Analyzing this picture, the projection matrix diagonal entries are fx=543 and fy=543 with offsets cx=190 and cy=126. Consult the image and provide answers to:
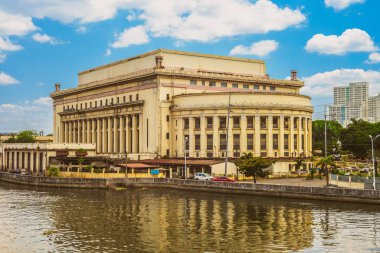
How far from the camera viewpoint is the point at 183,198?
88438 millimetres

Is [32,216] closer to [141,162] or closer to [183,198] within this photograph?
[183,198]

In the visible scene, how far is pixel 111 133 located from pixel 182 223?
3727 inches

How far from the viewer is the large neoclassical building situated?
417 feet

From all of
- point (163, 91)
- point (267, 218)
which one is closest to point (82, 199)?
point (267, 218)

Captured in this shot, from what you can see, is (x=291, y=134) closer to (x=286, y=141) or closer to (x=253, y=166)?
(x=286, y=141)

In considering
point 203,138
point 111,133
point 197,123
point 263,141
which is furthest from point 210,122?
point 111,133

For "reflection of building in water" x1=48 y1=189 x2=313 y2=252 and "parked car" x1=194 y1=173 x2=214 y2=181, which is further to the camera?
"parked car" x1=194 y1=173 x2=214 y2=181

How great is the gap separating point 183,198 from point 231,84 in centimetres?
6474

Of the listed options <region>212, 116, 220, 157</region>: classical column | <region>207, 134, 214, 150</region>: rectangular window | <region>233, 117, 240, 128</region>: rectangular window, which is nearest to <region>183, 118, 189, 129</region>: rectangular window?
<region>207, 134, 214, 150</region>: rectangular window

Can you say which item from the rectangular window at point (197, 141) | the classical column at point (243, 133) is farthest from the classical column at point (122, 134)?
the classical column at point (243, 133)

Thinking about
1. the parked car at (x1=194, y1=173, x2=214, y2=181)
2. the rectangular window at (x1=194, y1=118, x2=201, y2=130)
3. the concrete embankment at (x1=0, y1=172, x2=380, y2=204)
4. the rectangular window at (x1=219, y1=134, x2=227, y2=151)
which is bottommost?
the concrete embankment at (x1=0, y1=172, x2=380, y2=204)

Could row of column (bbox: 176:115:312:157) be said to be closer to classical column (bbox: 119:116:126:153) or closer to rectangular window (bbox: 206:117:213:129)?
rectangular window (bbox: 206:117:213:129)

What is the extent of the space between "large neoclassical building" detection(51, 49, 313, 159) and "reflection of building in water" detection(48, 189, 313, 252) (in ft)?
119

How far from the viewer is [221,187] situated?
94.1 meters
